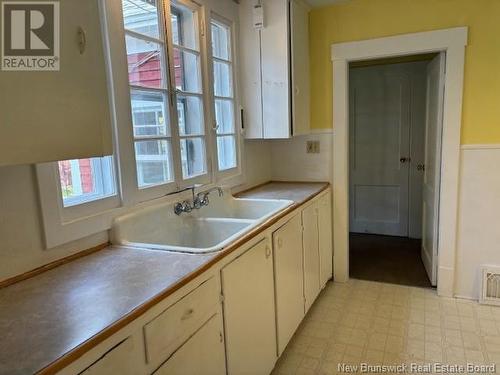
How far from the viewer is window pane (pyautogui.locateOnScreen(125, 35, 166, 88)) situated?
173 cm

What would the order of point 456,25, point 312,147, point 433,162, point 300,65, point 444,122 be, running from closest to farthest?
point 456,25 → point 444,122 → point 300,65 → point 433,162 → point 312,147

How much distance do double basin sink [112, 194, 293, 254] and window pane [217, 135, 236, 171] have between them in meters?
0.25

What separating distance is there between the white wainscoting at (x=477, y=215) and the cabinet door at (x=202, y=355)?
215 centimetres

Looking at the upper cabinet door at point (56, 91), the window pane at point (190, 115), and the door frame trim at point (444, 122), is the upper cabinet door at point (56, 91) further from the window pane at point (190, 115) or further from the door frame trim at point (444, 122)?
the door frame trim at point (444, 122)

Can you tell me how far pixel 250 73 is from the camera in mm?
2699

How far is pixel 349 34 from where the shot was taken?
282 cm

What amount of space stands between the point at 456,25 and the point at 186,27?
72.5 inches

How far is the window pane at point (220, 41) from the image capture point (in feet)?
8.07

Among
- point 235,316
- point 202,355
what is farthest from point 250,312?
point 202,355

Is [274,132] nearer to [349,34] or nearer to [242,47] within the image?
[242,47]

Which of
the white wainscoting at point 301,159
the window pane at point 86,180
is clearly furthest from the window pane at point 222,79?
the window pane at point 86,180

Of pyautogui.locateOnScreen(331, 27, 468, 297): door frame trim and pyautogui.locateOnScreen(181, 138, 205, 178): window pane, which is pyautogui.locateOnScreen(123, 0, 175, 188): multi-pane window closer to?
pyautogui.locateOnScreen(181, 138, 205, 178): window pane

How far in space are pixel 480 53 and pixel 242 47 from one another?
164cm

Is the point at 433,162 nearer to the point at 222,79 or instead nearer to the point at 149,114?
the point at 222,79
